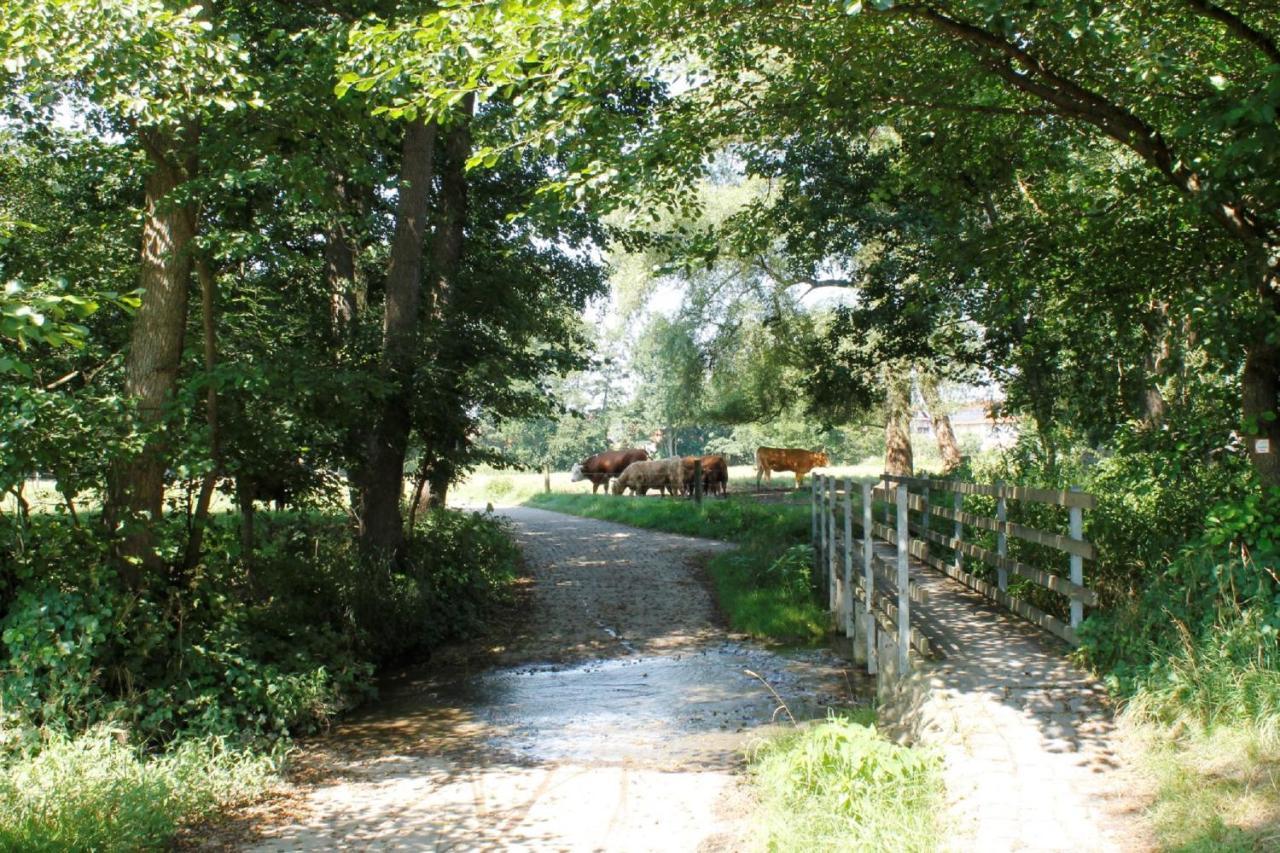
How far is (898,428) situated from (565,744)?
2001 centimetres

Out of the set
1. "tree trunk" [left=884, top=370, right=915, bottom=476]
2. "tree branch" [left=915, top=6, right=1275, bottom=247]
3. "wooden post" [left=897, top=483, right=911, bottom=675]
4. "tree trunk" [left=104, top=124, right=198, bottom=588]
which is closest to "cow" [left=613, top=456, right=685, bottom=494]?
"tree trunk" [left=884, top=370, right=915, bottom=476]

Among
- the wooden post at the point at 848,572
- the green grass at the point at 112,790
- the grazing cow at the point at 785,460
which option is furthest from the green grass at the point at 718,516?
the green grass at the point at 112,790

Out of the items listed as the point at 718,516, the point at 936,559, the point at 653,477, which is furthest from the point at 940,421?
the point at 936,559

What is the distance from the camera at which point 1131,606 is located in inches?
287

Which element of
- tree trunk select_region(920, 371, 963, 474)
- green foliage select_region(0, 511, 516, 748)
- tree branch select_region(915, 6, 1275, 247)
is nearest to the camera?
tree branch select_region(915, 6, 1275, 247)

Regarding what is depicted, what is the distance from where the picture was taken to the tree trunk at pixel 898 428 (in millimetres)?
25281

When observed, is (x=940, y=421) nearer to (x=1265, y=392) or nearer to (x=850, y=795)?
(x=1265, y=392)

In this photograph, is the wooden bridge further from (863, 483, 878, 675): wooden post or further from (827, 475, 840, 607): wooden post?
(827, 475, 840, 607): wooden post

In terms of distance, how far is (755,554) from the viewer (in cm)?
1728

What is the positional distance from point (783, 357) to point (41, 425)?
19899 mm

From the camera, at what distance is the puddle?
8.57 metres

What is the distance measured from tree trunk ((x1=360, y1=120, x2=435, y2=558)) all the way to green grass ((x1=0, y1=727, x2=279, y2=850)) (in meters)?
5.65

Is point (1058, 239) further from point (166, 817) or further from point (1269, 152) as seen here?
point (166, 817)

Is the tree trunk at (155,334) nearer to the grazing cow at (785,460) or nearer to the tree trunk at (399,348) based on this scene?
the tree trunk at (399,348)
